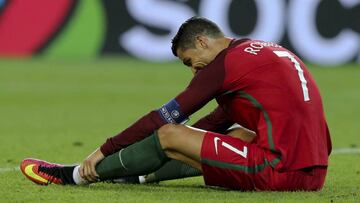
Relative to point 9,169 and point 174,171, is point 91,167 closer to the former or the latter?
point 174,171

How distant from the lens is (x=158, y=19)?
59.8ft

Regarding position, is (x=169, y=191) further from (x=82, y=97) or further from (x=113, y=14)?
(x=113, y=14)

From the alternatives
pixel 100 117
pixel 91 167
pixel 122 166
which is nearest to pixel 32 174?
pixel 91 167

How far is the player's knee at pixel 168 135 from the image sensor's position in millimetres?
5828

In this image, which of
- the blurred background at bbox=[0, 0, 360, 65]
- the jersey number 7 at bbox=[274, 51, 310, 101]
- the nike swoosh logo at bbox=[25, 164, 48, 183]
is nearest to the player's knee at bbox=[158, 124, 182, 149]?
the jersey number 7 at bbox=[274, 51, 310, 101]

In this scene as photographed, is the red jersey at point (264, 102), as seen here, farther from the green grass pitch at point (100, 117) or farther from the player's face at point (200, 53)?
the green grass pitch at point (100, 117)

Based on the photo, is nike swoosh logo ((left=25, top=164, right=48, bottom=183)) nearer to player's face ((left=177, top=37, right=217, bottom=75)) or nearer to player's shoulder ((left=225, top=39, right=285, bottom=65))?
player's face ((left=177, top=37, right=217, bottom=75))

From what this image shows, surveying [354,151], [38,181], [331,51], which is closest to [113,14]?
[331,51]

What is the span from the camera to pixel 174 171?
6.57 meters

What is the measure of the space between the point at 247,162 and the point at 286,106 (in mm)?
400

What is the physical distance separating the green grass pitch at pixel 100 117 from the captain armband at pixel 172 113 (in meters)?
0.46

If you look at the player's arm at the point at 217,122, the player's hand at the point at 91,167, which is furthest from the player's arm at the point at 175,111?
the player's arm at the point at 217,122

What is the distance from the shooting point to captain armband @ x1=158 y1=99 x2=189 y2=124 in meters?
5.87

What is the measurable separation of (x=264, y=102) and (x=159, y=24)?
12.4m
